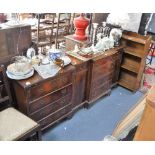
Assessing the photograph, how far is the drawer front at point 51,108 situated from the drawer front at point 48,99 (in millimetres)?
49

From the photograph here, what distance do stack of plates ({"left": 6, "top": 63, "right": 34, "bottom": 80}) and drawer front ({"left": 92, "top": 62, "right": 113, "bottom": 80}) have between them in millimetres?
934

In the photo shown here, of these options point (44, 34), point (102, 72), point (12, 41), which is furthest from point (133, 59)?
point (12, 41)

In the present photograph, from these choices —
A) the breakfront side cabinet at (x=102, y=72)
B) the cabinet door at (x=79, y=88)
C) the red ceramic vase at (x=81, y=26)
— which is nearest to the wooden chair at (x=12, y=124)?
the cabinet door at (x=79, y=88)

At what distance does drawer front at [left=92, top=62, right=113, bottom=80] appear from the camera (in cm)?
255

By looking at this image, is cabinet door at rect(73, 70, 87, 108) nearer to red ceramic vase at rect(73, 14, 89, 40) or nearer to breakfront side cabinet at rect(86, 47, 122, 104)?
breakfront side cabinet at rect(86, 47, 122, 104)

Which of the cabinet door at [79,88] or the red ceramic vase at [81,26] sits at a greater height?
the red ceramic vase at [81,26]

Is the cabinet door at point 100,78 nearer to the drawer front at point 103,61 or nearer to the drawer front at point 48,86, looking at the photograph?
the drawer front at point 103,61

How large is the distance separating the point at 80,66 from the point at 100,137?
87 cm

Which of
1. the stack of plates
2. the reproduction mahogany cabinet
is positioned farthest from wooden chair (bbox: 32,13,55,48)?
the stack of plates

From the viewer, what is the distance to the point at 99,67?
2.58 m

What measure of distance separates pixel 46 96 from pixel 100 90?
1044 mm

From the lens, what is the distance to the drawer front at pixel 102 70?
2553 millimetres
